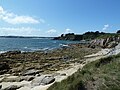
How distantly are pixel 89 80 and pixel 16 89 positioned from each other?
718cm

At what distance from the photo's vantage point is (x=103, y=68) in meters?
10.6

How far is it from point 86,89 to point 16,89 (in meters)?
7.33

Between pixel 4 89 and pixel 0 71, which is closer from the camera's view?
pixel 4 89

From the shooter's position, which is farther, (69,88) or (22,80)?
(22,80)

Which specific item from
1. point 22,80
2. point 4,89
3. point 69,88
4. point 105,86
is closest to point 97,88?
point 105,86

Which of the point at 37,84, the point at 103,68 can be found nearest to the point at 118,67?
Answer: the point at 103,68

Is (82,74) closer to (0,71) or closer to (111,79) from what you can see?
(111,79)

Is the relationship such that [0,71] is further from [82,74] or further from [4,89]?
[82,74]

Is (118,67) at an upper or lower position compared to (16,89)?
upper

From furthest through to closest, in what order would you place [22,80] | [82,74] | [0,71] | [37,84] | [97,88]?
1. [0,71]
2. [22,80]
3. [37,84]
4. [82,74]
5. [97,88]

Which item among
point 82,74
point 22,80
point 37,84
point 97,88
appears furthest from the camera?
point 22,80

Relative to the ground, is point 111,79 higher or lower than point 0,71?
higher

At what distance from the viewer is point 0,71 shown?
25375 mm

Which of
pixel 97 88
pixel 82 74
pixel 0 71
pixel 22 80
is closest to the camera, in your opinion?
pixel 97 88
